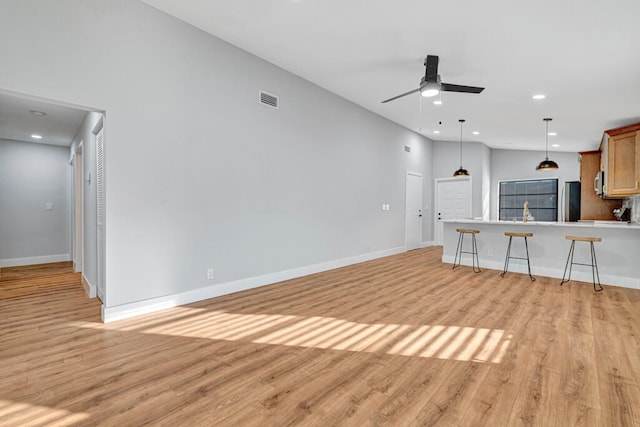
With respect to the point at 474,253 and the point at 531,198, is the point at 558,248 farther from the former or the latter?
the point at 531,198

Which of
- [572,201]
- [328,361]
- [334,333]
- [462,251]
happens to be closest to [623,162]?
[462,251]

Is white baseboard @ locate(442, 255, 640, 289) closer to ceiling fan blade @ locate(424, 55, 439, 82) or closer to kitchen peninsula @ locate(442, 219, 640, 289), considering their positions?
kitchen peninsula @ locate(442, 219, 640, 289)

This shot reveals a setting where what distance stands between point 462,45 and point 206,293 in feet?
14.5

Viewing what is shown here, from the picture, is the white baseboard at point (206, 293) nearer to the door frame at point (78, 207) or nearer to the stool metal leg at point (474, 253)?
the stool metal leg at point (474, 253)

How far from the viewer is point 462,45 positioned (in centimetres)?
376

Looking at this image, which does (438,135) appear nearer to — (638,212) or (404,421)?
(638,212)

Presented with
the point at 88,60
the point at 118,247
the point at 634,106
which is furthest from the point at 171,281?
the point at 634,106

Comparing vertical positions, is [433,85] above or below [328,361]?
above

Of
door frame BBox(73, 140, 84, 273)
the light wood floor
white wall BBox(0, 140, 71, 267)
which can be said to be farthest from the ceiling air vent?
white wall BBox(0, 140, 71, 267)

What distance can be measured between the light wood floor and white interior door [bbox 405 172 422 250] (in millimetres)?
4230

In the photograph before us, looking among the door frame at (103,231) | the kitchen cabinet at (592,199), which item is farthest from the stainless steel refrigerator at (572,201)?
the door frame at (103,231)

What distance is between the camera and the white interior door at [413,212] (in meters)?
8.30

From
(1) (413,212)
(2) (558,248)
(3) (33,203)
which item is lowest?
(2) (558,248)

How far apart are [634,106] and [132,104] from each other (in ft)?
24.1
